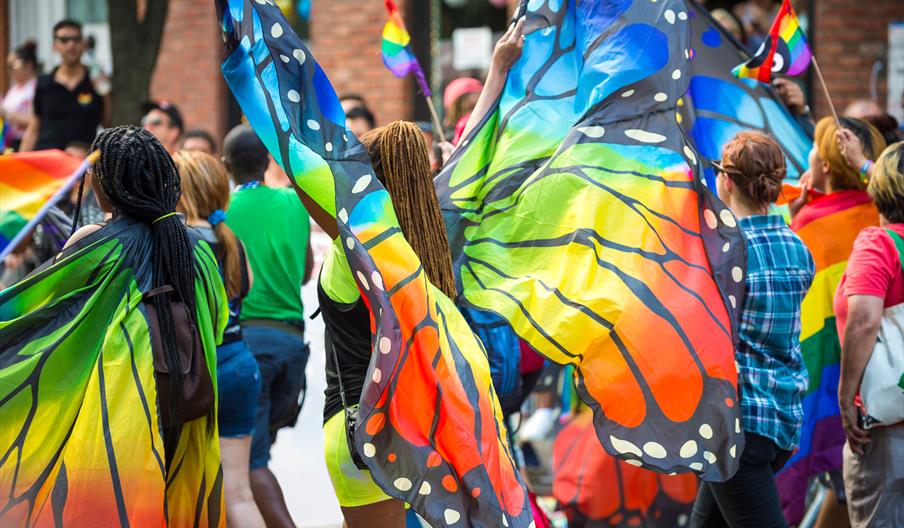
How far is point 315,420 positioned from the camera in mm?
6828

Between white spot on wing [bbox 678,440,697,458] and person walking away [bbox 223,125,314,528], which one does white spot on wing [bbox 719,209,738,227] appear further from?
person walking away [bbox 223,125,314,528]

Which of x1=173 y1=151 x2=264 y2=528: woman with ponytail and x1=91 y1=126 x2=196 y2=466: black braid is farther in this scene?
x1=173 y1=151 x2=264 y2=528: woman with ponytail

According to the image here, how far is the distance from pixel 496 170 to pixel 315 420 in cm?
284

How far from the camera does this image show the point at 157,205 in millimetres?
3783

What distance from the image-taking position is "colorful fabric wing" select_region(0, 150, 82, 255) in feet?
13.8

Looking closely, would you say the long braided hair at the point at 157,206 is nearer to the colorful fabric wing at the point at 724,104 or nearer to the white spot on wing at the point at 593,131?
→ the white spot on wing at the point at 593,131

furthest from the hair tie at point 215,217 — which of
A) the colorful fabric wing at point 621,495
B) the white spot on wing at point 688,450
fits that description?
the colorful fabric wing at point 621,495

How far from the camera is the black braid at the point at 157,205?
3.73 m

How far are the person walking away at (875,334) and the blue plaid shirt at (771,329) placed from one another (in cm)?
23

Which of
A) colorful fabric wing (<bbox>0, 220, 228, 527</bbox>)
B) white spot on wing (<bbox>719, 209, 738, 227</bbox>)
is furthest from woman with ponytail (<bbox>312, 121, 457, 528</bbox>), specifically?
white spot on wing (<bbox>719, 209, 738, 227</bbox>)

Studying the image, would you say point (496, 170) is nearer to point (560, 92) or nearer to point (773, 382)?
point (560, 92)

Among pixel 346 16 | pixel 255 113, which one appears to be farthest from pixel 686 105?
pixel 346 16

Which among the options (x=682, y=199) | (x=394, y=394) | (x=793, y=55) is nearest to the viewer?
(x=394, y=394)

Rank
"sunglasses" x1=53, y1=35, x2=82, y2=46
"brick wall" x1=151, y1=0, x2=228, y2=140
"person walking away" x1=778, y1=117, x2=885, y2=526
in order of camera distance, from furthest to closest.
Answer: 1. "brick wall" x1=151, y1=0, x2=228, y2=140
2. "sunglasses" x1=53, y1=35, x2=82, y2=46
3. "person walking away" x1=778, y1=117, x2=885, y2=526
